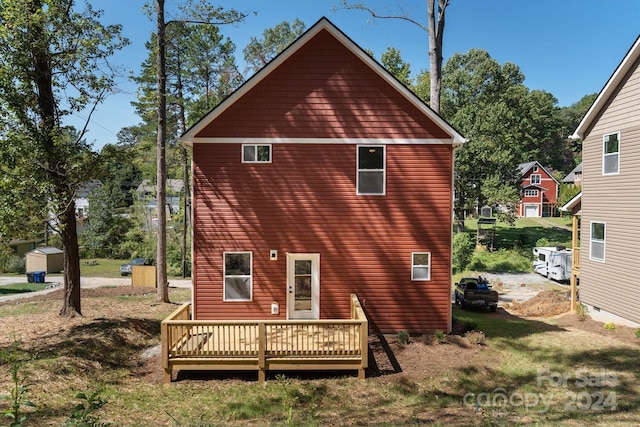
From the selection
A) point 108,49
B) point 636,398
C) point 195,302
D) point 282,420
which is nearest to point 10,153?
point 108,49

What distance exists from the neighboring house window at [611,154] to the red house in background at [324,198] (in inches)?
288

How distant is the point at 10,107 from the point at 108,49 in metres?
3.07

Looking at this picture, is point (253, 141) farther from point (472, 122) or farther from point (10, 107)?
point (472, 122)

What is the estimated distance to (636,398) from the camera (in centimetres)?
726

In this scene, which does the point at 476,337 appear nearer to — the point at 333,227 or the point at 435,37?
the point at 333,227

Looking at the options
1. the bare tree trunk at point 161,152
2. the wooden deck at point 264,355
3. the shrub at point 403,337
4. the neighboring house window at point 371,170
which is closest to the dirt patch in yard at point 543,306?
the shrub at point 403,337

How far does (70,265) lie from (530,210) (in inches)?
2232

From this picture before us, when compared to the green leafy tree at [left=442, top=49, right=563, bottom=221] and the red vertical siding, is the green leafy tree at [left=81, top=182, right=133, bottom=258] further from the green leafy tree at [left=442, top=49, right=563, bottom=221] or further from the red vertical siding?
the green leafy tree at [left=442, top=49, right=563, bottom=221]

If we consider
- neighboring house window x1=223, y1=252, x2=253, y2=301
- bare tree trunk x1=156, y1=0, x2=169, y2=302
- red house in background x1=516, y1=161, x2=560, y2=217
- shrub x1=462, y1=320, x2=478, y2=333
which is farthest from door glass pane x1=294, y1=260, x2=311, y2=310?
red house in background x1=516, y1=161, x2=560, y2=217

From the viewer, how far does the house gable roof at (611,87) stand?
12.3 meters

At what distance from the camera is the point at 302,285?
10.7 meters

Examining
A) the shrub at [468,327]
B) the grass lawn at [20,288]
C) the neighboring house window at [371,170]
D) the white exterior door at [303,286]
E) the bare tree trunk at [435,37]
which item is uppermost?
the bare tree trunk at [435,37]

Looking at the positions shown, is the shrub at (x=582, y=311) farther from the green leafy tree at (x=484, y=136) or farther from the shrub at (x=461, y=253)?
the green leafy tree at (x=484, y=136)

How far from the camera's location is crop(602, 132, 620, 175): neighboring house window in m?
13.3
